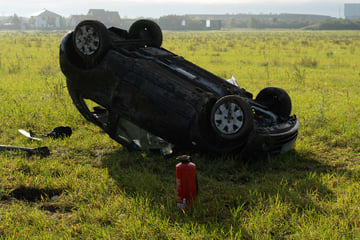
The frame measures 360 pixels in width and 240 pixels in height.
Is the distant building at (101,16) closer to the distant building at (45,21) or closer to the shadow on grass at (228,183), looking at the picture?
the distant building at (45,21)

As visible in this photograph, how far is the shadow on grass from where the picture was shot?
4.06 m

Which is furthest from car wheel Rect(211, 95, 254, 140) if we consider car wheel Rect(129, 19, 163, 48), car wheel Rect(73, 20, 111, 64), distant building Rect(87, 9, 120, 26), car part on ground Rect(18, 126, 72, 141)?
distant building Rect(87, 9, 120, 26)

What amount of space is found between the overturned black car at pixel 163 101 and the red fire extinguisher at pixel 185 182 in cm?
106

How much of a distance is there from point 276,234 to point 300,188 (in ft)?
3.87

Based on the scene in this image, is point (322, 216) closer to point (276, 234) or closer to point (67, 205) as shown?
point (276, 234)

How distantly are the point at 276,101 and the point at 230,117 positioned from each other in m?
1.59

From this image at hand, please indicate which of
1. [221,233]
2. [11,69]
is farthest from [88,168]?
[11,69]

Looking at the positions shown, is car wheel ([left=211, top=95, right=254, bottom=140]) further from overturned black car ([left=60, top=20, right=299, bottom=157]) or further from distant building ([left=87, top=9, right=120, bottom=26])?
distant building ([left=87, top=9, right=120, bottom=26])

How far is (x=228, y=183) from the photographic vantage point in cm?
489

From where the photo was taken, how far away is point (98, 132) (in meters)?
7.23

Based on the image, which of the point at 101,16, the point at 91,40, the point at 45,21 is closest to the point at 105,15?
the point at 101,16

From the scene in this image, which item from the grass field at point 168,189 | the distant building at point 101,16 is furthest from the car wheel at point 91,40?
the distant building at point 101,16

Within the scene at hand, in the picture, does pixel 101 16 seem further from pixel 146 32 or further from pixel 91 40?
pixel 91 40

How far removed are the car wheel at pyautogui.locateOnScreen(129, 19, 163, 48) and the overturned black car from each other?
293mm
